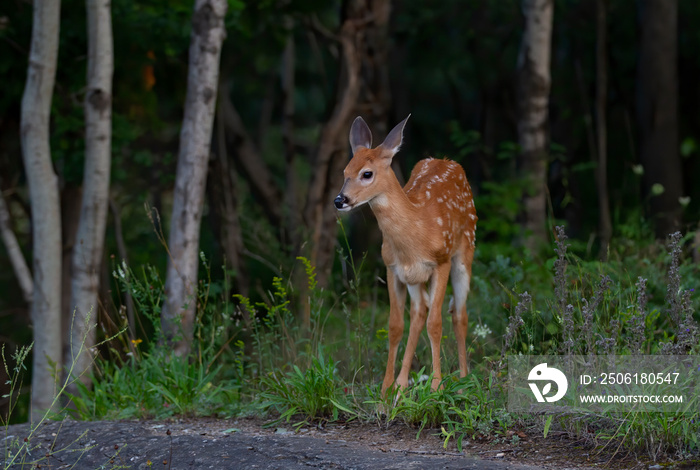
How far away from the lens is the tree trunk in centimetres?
1199

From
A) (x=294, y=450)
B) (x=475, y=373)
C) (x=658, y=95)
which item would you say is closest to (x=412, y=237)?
(x=475, y=373)

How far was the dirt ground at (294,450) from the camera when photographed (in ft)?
14.8

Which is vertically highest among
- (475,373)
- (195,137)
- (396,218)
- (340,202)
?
(195,137)

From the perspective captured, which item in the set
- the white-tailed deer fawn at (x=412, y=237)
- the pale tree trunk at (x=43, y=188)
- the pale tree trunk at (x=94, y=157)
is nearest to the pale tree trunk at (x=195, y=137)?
the pale tree trunk at (x=94, y=157)

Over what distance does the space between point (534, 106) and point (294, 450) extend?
7245 mm

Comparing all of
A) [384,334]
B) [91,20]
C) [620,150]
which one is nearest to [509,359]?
[384,334]

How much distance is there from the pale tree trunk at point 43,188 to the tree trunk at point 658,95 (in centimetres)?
797

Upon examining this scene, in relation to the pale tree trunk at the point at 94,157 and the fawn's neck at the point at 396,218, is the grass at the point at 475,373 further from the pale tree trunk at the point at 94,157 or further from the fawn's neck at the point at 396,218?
the pale tree trunk at the point at 94,157

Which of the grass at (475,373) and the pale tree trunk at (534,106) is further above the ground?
the pale tree trunk at (534,106)

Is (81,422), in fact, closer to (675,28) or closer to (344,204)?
(344,204)

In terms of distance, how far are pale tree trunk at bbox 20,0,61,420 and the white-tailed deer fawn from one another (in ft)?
15.8

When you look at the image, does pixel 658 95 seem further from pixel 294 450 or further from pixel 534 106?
pixel 294 450

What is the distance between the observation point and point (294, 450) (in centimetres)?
480

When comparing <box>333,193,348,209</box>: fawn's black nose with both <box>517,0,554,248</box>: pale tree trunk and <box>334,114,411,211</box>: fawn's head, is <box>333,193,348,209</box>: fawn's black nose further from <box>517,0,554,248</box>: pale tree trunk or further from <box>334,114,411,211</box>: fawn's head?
<box>517,0,554,248</box>: pale tree trunk
